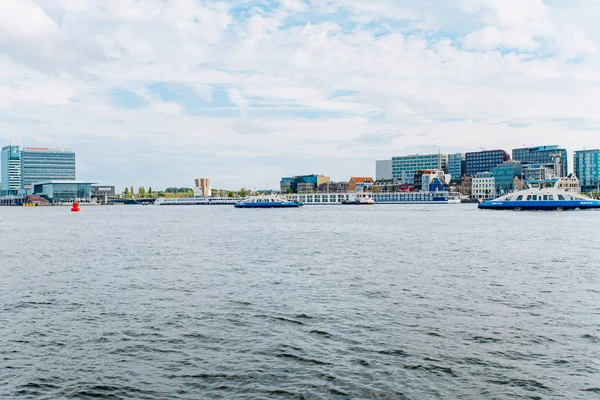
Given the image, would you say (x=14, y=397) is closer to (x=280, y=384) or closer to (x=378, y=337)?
(x=280, y=384)

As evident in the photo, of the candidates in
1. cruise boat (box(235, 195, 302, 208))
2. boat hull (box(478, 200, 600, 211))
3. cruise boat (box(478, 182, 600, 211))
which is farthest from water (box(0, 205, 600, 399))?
cruise boat (box(235, 195, 302, 208))

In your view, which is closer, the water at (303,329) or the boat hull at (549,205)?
the water at (303,329)

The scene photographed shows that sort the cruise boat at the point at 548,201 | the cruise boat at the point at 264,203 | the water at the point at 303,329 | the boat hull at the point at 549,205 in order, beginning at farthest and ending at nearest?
the cruise boat at the point at 264,203 → the cruise boat at the point at 548,201 → the boat hull at the point at 549,205 → the water at the point at 303,329

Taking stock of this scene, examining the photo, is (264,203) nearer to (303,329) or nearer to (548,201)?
(548,201)

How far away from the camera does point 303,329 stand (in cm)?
1711

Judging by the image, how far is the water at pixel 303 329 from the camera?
12625mm

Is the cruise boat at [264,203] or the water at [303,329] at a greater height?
the cruise boat at [264,203]

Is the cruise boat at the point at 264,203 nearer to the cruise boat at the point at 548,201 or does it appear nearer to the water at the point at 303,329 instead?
the cruise boat at the point at 548,201

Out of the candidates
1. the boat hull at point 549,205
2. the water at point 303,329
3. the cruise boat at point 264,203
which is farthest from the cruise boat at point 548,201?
the water at point 303,329

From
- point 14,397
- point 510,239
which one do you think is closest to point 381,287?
point 14,397

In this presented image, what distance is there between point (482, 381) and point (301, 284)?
509 inches

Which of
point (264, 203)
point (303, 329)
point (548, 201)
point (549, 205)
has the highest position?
point (548, 201)

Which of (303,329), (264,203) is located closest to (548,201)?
(264,203)

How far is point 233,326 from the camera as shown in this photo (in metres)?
17.6
